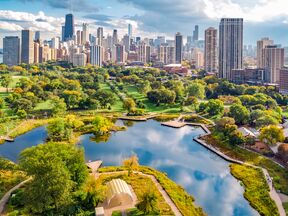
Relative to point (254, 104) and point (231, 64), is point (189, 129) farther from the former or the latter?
point (231, 64)

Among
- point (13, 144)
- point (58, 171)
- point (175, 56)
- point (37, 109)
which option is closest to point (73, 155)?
point (58, 171)

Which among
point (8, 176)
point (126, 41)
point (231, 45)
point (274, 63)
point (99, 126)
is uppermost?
point (126, 41)

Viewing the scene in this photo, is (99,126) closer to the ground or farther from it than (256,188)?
farther from it

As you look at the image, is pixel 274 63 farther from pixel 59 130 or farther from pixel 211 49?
pixel 59 130

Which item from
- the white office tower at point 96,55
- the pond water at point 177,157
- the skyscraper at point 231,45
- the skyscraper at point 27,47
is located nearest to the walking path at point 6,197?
the pond water at point 177,157

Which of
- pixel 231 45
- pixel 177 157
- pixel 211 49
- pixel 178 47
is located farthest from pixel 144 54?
pixel 177 157
